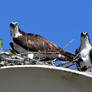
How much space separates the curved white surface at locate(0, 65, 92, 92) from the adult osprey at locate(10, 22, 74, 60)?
4.08 metres

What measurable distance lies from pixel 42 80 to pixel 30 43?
15.9 feet

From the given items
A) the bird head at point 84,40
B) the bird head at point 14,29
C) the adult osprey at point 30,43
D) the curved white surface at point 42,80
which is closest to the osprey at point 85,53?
the bird head at point 84,40

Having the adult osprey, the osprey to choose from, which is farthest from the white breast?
the adult osprey

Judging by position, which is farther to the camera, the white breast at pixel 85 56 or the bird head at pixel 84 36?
the bird head at pixel 84 36

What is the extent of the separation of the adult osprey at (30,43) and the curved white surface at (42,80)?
13.4ft

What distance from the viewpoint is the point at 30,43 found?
13.6 metres

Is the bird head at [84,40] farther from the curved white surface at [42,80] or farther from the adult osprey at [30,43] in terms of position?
the curved white surface at [42,80]

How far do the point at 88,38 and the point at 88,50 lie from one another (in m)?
0.78

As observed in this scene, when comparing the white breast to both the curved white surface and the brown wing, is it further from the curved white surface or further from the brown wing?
the curved white surface

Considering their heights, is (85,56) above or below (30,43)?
below

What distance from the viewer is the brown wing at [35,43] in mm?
13219

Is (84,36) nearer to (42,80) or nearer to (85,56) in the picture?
(85,56)

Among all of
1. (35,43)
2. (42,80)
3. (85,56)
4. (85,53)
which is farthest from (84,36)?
(42,80)

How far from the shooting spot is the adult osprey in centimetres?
1320
